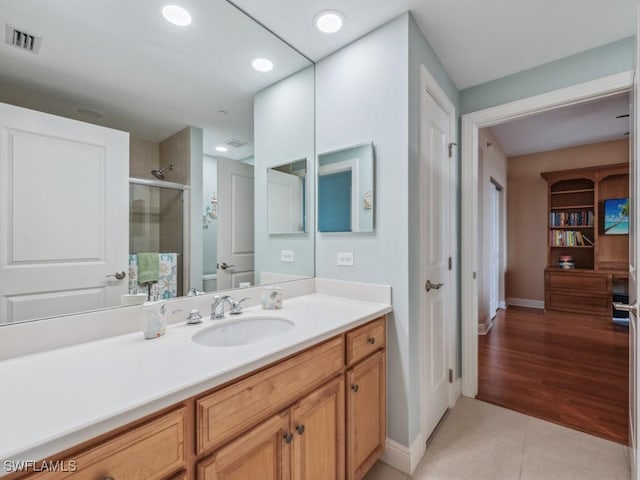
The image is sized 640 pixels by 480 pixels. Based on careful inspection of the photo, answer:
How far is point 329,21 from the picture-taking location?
1.59m

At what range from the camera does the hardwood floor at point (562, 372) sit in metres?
1.99

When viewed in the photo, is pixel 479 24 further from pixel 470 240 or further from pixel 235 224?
pixel 235 224

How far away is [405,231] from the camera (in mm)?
1522

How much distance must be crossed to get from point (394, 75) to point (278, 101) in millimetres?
743

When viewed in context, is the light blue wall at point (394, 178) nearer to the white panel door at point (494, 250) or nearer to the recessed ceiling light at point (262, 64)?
the recessed ceiling light at point (262, 64)

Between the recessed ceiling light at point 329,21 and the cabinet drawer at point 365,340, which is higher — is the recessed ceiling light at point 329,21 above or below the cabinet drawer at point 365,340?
above

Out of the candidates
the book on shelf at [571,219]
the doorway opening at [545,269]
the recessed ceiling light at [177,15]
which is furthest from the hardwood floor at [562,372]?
the recessed ceiling light at [177,15]

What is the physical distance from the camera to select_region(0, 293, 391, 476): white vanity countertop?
1.81ft

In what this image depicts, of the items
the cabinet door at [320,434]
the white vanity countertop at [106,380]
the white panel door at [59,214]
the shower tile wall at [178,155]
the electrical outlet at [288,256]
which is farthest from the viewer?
the electrical outlet at [288,256]

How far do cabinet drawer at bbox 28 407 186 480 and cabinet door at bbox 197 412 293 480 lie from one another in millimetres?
101

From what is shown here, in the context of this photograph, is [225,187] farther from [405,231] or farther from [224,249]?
[405,231]

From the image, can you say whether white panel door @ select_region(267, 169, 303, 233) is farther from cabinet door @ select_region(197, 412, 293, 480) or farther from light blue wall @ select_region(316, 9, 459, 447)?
cabinet door @ select_region(197, 412, 293, 480)

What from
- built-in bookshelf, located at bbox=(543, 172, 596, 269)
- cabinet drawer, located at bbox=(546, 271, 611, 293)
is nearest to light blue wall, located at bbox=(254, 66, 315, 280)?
cabinet drawer, located at bbox=(546, 271, 611, 293)

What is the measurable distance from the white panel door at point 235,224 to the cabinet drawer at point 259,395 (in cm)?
68
